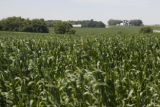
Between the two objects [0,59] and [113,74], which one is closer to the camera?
[113,74]

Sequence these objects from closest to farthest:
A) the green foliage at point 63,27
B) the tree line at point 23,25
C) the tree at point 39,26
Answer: the green foliage at point 63,27, the tree at point 39,26, the tree line at point 23,25

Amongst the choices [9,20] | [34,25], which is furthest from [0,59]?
[9,20]

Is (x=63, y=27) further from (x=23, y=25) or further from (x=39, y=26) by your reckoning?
(x=23, y=25)

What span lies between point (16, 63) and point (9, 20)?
71023mm

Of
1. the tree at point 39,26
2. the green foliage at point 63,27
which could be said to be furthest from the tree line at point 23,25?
the green foliage at point 63,27

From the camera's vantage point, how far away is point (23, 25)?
70.6 metres

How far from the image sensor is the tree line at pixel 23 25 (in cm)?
6775

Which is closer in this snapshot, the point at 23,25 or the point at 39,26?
the point at 39,26

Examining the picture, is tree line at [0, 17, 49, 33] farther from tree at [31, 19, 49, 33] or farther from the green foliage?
the green foliage

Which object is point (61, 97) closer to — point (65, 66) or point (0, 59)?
point (65, 66)

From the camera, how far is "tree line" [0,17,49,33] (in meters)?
67.8

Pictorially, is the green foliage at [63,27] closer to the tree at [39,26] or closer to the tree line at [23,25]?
the tree at [39,26]

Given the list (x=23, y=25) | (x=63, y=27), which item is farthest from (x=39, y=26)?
(x=63, y=27)

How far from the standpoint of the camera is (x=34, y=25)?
224 feet
